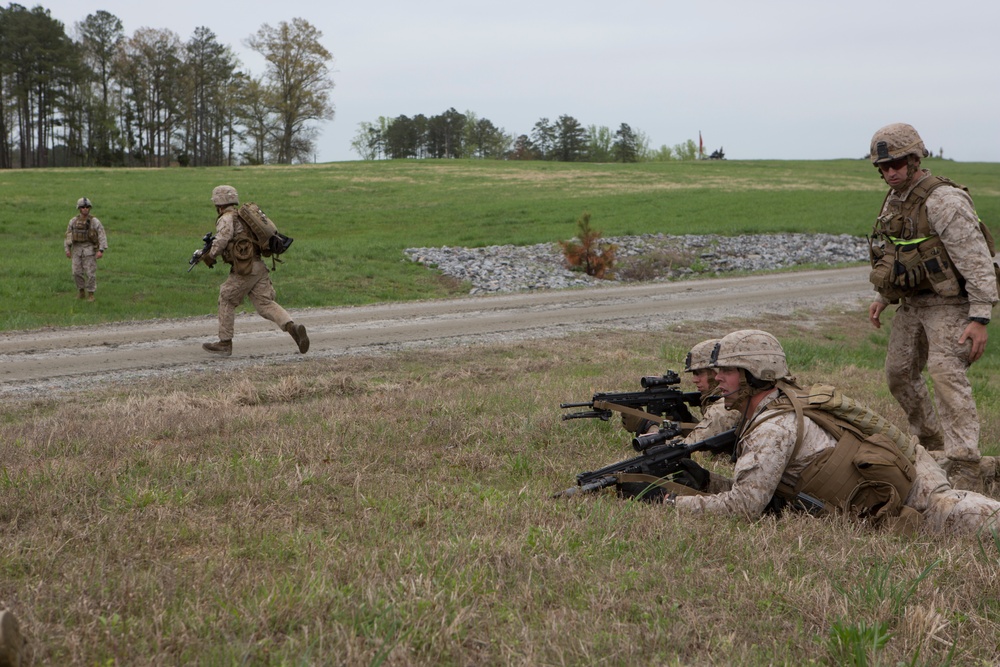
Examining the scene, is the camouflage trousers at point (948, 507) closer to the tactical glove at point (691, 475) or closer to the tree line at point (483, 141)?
the tactical glove at point (691, 475)

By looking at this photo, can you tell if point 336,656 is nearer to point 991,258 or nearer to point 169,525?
point 169,525

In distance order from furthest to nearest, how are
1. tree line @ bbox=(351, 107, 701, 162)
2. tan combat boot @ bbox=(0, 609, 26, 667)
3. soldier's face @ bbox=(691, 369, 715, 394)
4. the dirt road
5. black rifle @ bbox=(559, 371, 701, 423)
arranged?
tree line @ bbox=(351, 107, 701, 162) → the dirt road → black rifle @ bbox=(559, 371, 701, 423) → soldier's face @ bbox=(691, 369, 715, 394) → tan combat boot @ bbox=(0, 609, 26, 667)

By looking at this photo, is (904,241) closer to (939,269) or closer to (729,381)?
(939,269)

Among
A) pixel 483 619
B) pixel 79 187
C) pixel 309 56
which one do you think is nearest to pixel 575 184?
pixel 79 187

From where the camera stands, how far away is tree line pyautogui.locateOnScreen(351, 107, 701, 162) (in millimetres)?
109250

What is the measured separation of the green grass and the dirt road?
7.43ft

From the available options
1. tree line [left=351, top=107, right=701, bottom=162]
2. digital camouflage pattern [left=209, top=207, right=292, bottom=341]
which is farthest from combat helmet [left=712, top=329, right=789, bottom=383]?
tree line [left=351, top=107, right=701, bottom=162]

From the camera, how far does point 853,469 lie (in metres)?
4.54

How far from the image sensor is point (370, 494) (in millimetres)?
4852

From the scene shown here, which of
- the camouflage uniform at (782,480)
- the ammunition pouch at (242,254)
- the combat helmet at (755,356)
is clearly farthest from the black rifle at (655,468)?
the ammunition pouch at (242,254)

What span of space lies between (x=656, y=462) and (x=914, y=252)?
8.46 feet

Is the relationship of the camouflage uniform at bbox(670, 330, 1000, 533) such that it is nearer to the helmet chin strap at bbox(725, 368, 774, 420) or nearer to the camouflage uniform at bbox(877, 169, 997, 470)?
the helmet chin strap at bbox(725, 368, 774, 420)

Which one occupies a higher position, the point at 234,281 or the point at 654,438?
the point at 234,281

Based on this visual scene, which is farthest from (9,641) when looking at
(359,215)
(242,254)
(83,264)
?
(359,215)
